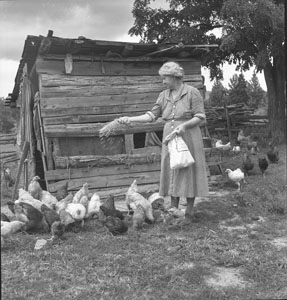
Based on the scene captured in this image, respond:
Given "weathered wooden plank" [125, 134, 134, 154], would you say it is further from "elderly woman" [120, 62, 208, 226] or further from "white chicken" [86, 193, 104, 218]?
"elderly woman" [120, 62, 208, 226]

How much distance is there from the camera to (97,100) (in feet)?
22.4

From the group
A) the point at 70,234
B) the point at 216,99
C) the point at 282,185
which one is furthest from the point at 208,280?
the point at 216,99

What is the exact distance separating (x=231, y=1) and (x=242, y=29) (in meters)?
Result: 1.23

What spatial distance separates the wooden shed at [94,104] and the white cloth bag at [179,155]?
2731 mm

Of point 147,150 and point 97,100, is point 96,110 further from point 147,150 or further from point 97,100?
point 147,150

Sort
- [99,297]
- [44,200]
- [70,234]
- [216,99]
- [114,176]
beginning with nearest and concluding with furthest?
[99,297]
[70,234]
[44,200]
[114,176]
[216,99]

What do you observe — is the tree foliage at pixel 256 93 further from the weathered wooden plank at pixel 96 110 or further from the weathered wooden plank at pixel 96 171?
the weathered wooden plank at pixel 96 171

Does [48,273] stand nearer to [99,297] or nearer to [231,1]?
[99,297]

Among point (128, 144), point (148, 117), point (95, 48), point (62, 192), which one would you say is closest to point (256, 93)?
point (128, 144)

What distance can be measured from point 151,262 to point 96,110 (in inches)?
162

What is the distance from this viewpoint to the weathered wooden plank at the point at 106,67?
6.47 meters

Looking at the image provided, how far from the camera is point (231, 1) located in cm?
960

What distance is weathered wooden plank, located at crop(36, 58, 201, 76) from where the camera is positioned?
647cm

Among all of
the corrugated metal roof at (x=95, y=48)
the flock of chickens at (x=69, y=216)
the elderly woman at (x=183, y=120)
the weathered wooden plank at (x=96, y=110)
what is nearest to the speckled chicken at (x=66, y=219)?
the flock of chickens at (x=69, y=216)
